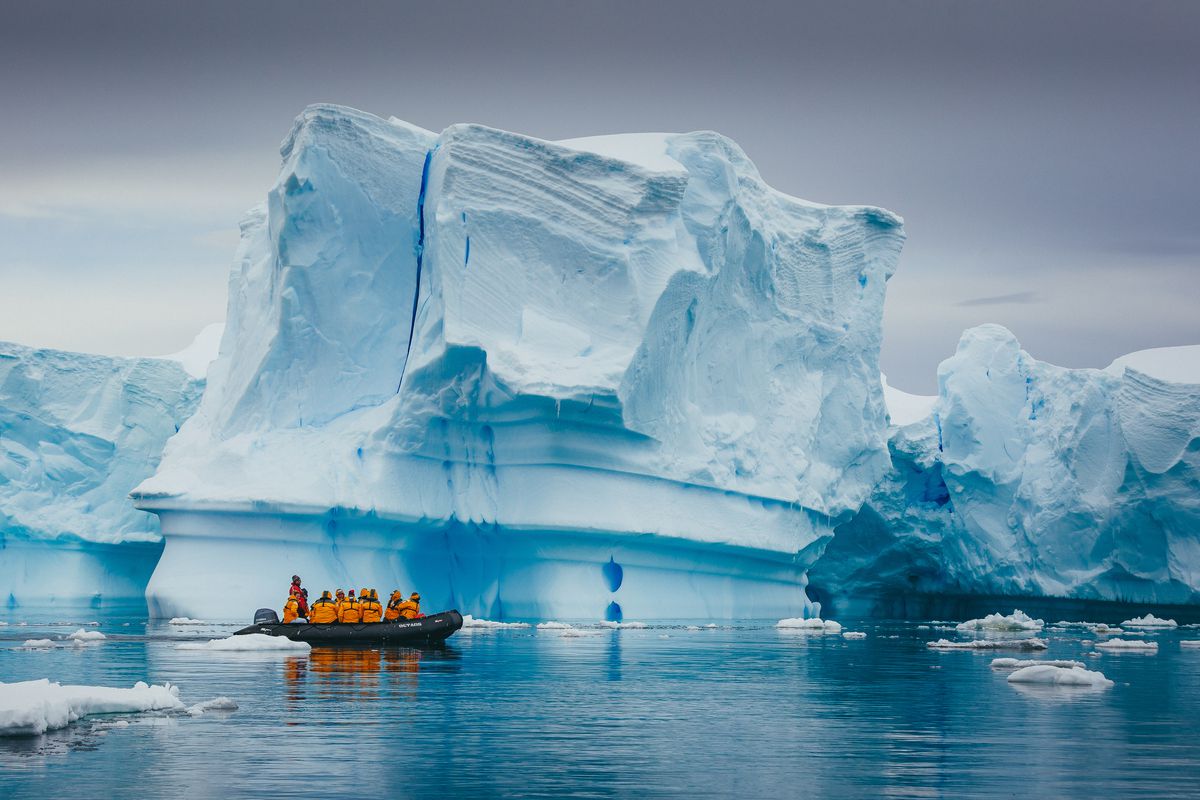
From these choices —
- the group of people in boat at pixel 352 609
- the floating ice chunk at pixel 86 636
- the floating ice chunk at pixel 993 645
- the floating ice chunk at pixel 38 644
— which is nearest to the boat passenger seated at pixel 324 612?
the group of people in boat at pixel 352 609

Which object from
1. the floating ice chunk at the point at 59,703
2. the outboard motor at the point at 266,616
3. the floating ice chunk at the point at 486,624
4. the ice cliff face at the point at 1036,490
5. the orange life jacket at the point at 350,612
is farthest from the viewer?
the ice cliff face at the point at 1036,490

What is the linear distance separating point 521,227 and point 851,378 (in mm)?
8262

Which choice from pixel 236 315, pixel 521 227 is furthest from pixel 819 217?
pixel 236 315

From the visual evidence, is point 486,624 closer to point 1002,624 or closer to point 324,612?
point 324,612

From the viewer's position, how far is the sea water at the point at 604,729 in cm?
637

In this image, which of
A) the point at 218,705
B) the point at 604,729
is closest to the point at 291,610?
the point at 218,705

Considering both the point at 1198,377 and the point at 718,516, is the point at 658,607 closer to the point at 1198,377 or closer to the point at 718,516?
the point at 718,516

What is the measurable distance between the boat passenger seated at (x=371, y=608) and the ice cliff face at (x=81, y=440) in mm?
16938

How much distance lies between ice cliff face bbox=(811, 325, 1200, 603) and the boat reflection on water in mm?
17063

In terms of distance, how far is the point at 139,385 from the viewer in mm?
33156

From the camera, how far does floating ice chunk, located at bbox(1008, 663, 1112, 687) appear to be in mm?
12023

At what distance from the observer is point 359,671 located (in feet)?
42.2

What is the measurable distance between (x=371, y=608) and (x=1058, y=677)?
27.6 ft

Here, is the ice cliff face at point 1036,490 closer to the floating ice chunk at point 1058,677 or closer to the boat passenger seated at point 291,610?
the boat passenger seated at point 291,610
